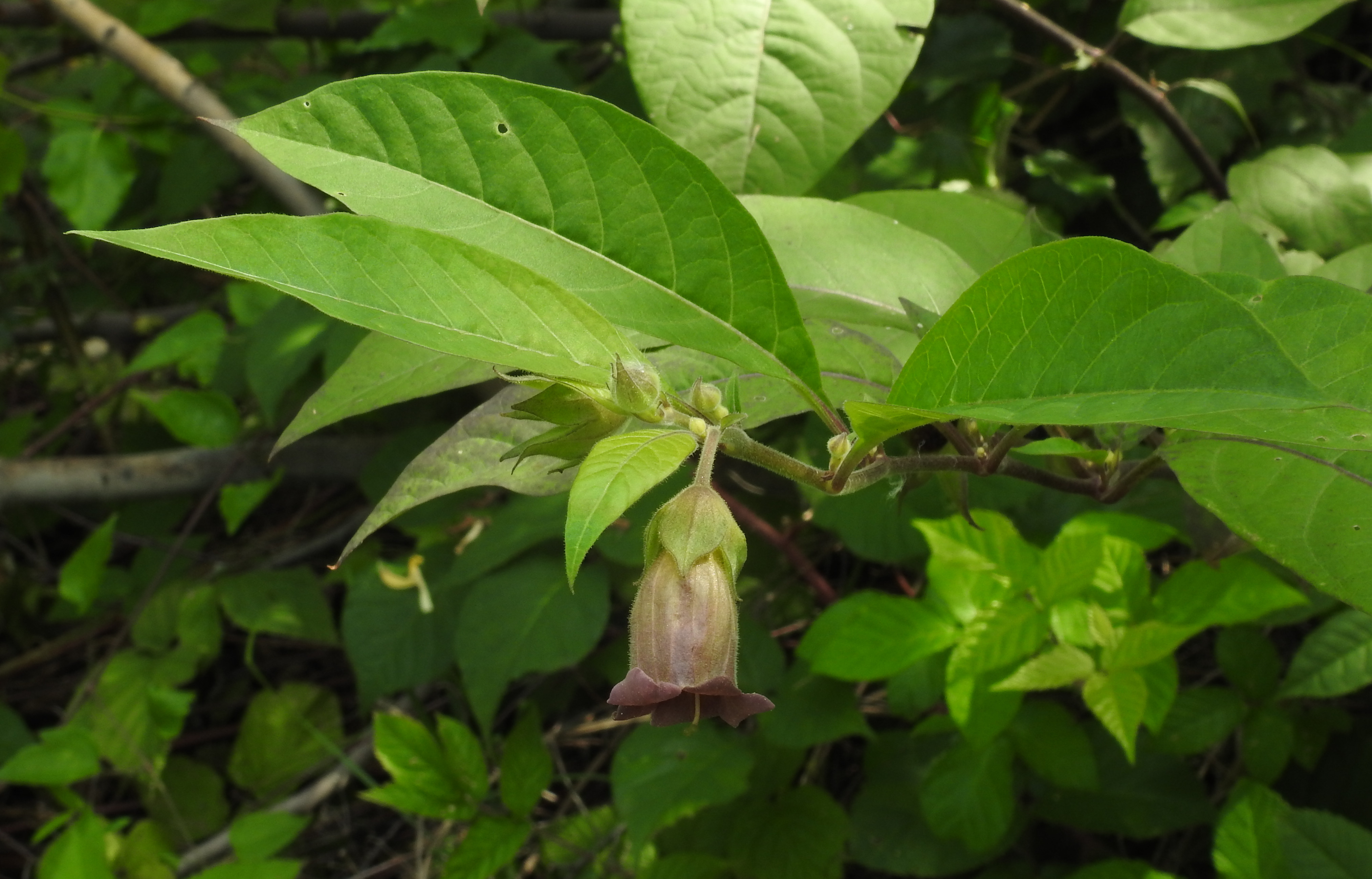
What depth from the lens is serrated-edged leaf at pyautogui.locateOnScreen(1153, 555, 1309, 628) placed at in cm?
107

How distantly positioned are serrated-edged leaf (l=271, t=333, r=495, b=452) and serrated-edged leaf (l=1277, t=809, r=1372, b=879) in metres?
1.08

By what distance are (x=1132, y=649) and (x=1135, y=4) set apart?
34.9 inches

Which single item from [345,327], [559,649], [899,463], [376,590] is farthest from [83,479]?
[899,463]

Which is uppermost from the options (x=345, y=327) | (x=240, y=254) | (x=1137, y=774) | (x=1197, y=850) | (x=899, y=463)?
(x=240, y=254)

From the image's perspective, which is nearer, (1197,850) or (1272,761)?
(1272,761)

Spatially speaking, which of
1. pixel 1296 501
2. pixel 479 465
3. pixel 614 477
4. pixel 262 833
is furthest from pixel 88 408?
pixel 1296 501

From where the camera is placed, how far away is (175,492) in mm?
2201

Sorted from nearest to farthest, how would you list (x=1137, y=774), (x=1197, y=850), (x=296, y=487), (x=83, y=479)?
1. (x=1137, y=774)
2. (x=1197, y=850)
3. (x=83, y=479)
4. (x=296, y=487)

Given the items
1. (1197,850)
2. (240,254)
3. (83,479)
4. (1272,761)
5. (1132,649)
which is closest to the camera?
(240,254)

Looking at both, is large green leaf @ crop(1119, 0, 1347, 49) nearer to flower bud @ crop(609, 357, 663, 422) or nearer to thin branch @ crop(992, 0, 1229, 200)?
thin branch @ crop(992, 0, 1229, 200)

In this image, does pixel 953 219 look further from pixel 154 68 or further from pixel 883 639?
pixel 154 68

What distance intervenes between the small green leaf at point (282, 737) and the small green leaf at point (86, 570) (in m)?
0.46

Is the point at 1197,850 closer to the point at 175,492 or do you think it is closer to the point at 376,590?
the point at 376,590

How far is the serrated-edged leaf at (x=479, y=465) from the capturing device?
0.72m
